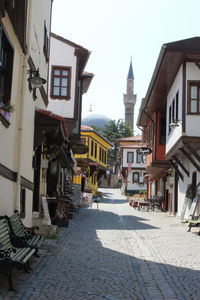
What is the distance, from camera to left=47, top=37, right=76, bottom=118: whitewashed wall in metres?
21.0

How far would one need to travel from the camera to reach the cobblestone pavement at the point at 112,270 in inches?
266

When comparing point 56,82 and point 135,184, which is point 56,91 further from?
point 135,184

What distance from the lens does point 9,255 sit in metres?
6.39

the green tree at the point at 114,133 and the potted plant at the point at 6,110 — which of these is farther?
the green tree at the point at 114,133

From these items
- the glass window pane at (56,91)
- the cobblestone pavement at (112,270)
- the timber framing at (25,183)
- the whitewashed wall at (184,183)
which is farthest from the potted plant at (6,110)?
the whitewashed wall at (184,183)

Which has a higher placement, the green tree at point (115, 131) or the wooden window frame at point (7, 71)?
the green tree at point (115, 131)

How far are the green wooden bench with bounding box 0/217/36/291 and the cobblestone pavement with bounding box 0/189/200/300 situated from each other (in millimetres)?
264

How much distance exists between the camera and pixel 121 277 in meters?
8.00

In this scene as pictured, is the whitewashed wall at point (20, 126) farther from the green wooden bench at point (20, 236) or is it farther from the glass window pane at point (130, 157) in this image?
the glass window pane at point (130, 157)

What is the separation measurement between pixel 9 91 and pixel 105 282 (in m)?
3.94

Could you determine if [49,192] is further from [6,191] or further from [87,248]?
[6,191]

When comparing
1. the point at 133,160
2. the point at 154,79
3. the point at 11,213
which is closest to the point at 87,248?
the point at 11,213

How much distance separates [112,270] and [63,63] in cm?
1400

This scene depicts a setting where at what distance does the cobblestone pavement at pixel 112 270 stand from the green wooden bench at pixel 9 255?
0.26 m
